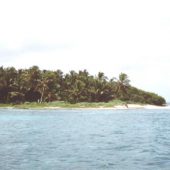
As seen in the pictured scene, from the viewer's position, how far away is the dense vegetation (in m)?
→ 110

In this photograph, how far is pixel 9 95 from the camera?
11300 centimetres

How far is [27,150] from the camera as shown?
990 inches

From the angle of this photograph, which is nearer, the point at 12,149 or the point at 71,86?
the point at 12,149

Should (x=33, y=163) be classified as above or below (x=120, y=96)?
below

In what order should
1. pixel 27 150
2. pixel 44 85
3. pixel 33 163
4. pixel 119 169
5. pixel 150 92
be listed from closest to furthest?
pixel 119 169 → pixel 33 163 → pixel 27 150 → pixel 44 85 → pixel 150 92

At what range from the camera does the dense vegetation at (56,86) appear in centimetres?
11050

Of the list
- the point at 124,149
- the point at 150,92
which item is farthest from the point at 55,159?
the point at 150,92

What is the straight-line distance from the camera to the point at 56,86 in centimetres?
11481

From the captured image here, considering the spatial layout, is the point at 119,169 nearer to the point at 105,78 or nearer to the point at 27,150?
the point at 27,150

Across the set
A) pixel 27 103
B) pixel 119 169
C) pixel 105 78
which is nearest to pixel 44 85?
pixel 27 103

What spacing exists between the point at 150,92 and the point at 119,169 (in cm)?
12268

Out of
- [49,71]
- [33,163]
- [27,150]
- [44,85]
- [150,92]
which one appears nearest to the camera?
[33,163]

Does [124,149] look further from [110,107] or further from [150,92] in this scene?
[150,92]

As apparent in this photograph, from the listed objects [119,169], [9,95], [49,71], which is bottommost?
[119,169]
